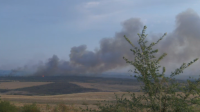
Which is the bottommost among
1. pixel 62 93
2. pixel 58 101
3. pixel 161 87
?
pixel 62 93

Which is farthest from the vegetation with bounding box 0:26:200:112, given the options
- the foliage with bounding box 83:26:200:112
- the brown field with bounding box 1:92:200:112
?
the brown field with bounding box 1:92:200:112

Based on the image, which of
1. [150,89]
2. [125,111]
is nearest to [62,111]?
[125,111]

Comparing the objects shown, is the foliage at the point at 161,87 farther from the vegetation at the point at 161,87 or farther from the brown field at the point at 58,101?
the brown field at the point at 58,101

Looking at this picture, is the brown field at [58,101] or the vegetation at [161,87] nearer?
the vegetation at [161,87]

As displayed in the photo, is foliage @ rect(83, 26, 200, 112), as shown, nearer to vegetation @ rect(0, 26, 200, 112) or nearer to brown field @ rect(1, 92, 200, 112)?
vegetation @ rect(0, 26, 200, 112)

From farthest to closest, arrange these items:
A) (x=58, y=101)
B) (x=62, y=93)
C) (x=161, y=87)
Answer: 1. (x=62, y=93)
2. (x=58, y=101)
3. (x=161, y=87)

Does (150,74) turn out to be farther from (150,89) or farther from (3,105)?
(3,105)

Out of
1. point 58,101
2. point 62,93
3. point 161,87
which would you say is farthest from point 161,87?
point 62,93

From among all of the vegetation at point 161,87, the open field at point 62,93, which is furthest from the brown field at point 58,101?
the vegetation at point 161,87

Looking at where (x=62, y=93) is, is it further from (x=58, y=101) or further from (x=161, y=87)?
(x=161, y=87)

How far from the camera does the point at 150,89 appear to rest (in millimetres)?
7238

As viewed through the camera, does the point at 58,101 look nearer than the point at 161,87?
No

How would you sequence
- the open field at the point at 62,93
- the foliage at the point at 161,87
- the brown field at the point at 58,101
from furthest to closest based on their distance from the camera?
1. the open field at the point at 62,93
2. the brown field at the point at 58,101
3. the foliage at the point at 161,87

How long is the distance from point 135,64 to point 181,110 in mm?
1911
